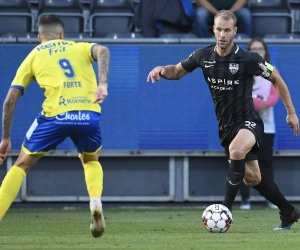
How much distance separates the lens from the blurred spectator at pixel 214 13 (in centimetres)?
1273

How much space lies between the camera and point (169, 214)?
35.9ft

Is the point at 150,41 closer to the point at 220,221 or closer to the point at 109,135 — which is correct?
the point at 109,135

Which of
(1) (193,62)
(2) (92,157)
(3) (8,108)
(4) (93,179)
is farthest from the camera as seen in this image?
(1) (193,62)

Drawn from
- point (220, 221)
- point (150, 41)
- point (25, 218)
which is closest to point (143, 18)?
point (150, 41)

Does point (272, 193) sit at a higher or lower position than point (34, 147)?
lower

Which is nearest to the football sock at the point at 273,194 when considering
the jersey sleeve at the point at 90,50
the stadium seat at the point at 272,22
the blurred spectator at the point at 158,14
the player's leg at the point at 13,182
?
the jersey sleeve at the point at 90,50

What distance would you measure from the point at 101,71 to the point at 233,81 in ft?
6.05

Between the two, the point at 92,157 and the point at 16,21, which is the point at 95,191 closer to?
the point at 92,157

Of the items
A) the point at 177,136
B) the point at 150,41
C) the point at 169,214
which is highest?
the point at 150,41

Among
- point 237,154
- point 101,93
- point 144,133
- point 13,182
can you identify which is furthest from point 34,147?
point 144,133

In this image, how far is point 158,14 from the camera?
12.8 metres

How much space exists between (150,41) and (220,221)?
494 centimetres

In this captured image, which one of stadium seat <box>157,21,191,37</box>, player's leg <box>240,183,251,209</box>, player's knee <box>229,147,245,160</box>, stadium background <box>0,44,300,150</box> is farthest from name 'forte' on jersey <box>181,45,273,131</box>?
stadium seat <box>157,21,191,37</box>

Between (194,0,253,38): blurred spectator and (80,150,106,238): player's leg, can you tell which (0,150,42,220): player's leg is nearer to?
(80,150,106,238): player's leg
